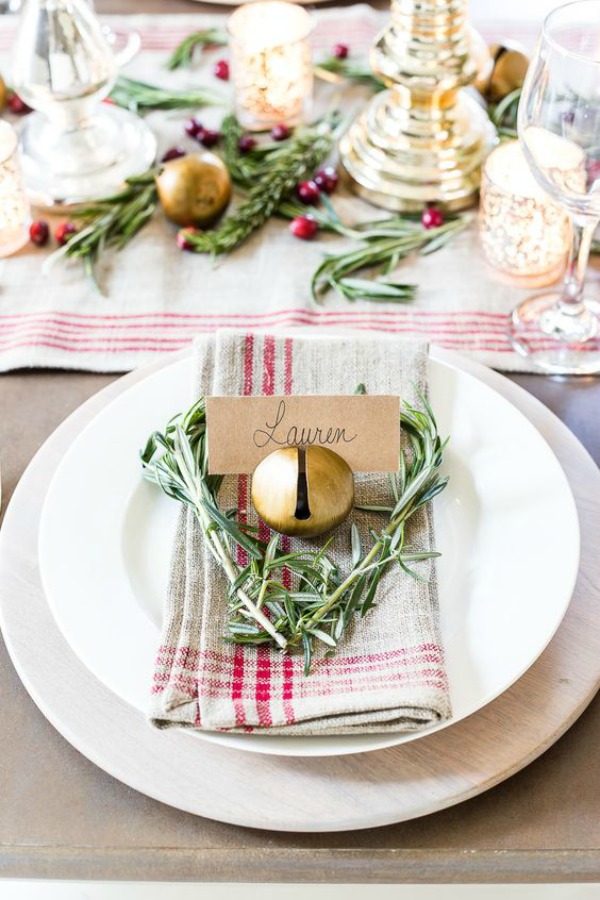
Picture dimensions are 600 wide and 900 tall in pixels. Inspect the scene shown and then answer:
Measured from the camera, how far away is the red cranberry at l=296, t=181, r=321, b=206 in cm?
102

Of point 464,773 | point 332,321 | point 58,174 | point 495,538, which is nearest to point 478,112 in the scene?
point 332,321

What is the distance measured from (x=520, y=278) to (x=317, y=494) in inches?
17.8

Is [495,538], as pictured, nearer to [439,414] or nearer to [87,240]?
[439,414]

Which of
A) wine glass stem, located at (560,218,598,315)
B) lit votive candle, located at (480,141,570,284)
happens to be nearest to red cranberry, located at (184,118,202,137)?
lit votive candle, located at (480,141,570,284)

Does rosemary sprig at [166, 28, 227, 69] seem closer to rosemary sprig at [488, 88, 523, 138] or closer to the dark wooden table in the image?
rosemary sprig at [488, 88, 523, 138]

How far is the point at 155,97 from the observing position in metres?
1.16

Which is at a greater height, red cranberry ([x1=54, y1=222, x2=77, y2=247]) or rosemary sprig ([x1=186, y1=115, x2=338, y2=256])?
rosemary sprig ([x1=186, y1=115, x2=338, y2=256])

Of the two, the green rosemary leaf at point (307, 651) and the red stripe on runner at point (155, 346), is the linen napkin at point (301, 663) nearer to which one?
the green rosemary leaf at point (307, 651)

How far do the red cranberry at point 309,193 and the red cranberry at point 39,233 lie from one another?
26 centimetres

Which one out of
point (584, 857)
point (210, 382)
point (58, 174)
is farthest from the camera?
point (58, 174)

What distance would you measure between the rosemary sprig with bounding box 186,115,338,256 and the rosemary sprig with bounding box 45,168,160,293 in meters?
0.07

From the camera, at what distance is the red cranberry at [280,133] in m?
1.10

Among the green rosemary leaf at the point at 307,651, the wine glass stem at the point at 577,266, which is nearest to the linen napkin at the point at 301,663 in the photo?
the green rosemary leaf at the point at 307,651

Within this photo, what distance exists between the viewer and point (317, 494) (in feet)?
1.94
